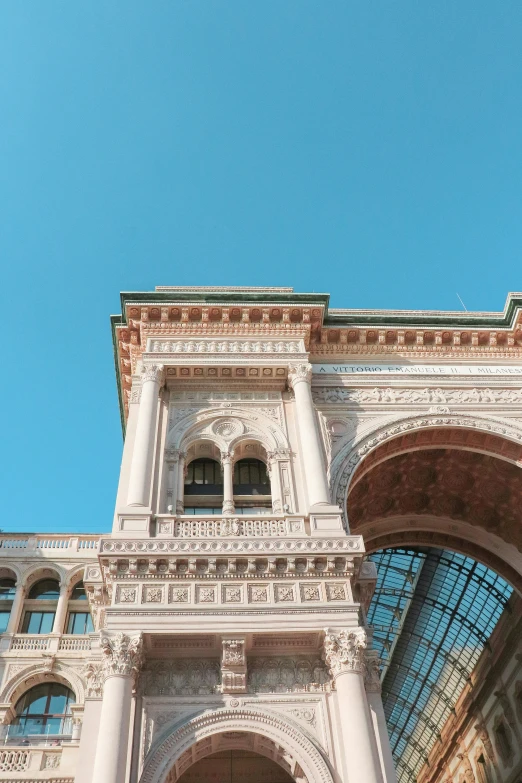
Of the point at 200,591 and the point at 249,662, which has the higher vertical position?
the point at 200,591

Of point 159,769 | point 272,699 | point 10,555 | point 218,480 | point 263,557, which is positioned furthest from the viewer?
point 10,555

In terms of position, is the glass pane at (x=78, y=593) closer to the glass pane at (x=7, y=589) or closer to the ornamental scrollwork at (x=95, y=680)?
the glass pane at (x=7, y=589)

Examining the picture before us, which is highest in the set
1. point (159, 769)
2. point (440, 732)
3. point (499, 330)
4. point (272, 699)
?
point (499, 330)

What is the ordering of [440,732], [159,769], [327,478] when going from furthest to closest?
[440,732], [327,478], [159,769]

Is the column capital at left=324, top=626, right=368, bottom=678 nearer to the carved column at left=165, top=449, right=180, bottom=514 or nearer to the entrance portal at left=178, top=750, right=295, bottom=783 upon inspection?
the entrance portal at left=178, top=750, right=295, bottom=783

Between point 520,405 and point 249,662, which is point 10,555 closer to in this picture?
point 249,662

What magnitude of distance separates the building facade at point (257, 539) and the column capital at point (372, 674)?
0.04 metres

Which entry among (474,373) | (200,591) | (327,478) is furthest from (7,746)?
(474,373)

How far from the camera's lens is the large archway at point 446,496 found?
23.0m

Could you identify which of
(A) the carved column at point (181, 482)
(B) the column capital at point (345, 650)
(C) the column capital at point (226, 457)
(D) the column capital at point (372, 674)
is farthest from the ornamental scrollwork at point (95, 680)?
(C) the column capital at point (226, 457)

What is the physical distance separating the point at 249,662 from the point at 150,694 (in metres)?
2.22

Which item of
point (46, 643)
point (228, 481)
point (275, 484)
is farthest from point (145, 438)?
point (46, 643)

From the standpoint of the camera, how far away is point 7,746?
19.7 metres

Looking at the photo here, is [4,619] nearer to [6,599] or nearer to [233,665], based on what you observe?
[6,599]
